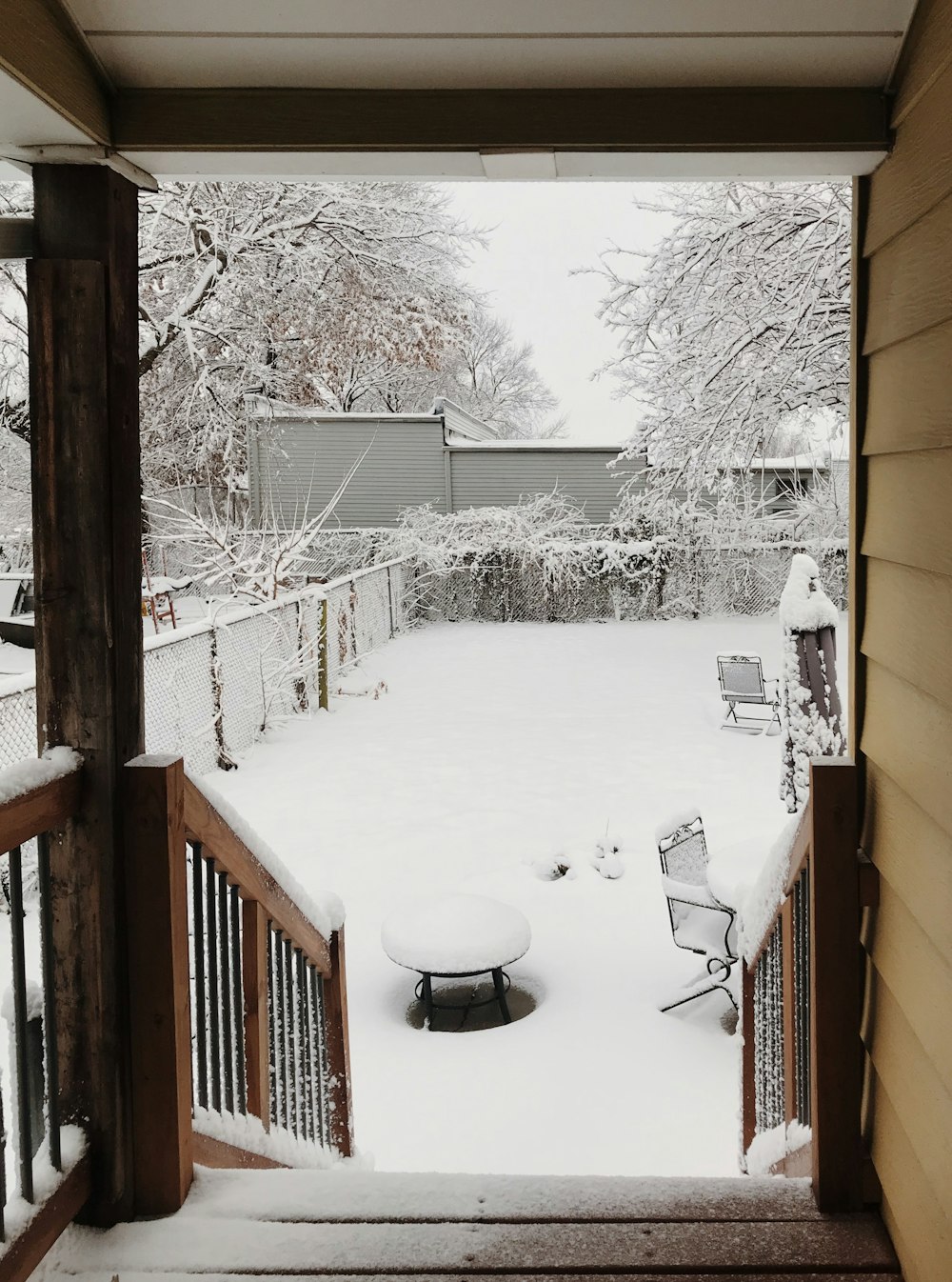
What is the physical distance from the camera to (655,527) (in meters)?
16.6

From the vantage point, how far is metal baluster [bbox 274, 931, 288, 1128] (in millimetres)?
2393

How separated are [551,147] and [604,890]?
14.7ft

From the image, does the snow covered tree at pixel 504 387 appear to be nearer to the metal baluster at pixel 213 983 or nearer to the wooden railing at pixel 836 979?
the metal baluster at pixel 213 983

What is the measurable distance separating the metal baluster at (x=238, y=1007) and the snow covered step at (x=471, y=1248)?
43 centimetres

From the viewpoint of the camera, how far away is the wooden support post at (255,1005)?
7.12ft

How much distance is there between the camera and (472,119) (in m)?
1.83

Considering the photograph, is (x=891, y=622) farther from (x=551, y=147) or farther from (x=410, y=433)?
(x=410, y=433)

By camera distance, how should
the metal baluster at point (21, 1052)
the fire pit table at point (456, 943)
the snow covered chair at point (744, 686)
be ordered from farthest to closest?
the snow covered chair at point (744, 686) → the fire pit table at point (456, 943) → the metal baluster at point (21, 1052)

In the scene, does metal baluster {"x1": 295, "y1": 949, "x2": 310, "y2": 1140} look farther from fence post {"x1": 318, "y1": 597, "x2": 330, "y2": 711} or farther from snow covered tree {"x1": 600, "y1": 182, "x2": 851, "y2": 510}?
fence post {"x1": 318, "y1": 597, "x2": 330, "y2": 711}

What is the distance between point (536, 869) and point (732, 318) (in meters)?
6.12

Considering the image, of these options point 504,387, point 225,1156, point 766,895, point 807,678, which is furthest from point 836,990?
point 504,387

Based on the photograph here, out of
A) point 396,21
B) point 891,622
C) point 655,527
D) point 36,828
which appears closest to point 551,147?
point 396,21

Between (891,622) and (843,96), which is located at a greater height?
(843,96)

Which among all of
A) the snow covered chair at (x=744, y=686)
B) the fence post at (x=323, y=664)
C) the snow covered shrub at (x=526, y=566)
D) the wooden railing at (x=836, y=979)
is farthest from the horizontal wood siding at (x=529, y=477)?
the wooden railing at (x=836, y=979)
